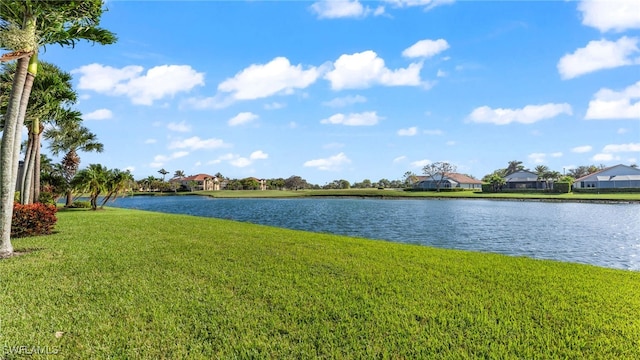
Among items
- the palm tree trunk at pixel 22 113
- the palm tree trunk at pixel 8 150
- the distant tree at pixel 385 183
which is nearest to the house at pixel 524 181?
the distant tree at pixel 385 183

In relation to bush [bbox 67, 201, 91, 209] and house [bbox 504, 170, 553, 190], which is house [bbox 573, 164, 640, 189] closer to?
house [bbox 504, 170, 553, 190]

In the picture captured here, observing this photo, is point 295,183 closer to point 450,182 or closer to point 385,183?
point 385,183

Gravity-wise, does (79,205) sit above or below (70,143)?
below

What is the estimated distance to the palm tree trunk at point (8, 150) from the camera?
26.6 ft

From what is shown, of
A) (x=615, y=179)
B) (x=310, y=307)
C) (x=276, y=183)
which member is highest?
(x=276, y=183)

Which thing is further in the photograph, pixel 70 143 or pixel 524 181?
pixel 524 181

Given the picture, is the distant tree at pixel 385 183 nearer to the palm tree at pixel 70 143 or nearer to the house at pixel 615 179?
the house at pixel 615 179

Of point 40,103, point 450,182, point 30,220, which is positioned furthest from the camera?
point 450,182

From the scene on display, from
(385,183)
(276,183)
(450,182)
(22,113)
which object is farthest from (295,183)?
(22,113)

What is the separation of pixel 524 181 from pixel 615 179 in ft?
61.3

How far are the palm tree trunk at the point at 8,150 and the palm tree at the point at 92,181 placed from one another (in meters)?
19.9

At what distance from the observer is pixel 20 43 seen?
797 cm

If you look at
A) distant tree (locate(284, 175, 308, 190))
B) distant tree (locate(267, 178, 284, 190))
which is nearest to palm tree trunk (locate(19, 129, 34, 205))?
distant tree (locate(267, 178, 284, 190))

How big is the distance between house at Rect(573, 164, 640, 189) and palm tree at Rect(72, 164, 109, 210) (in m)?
91.1
